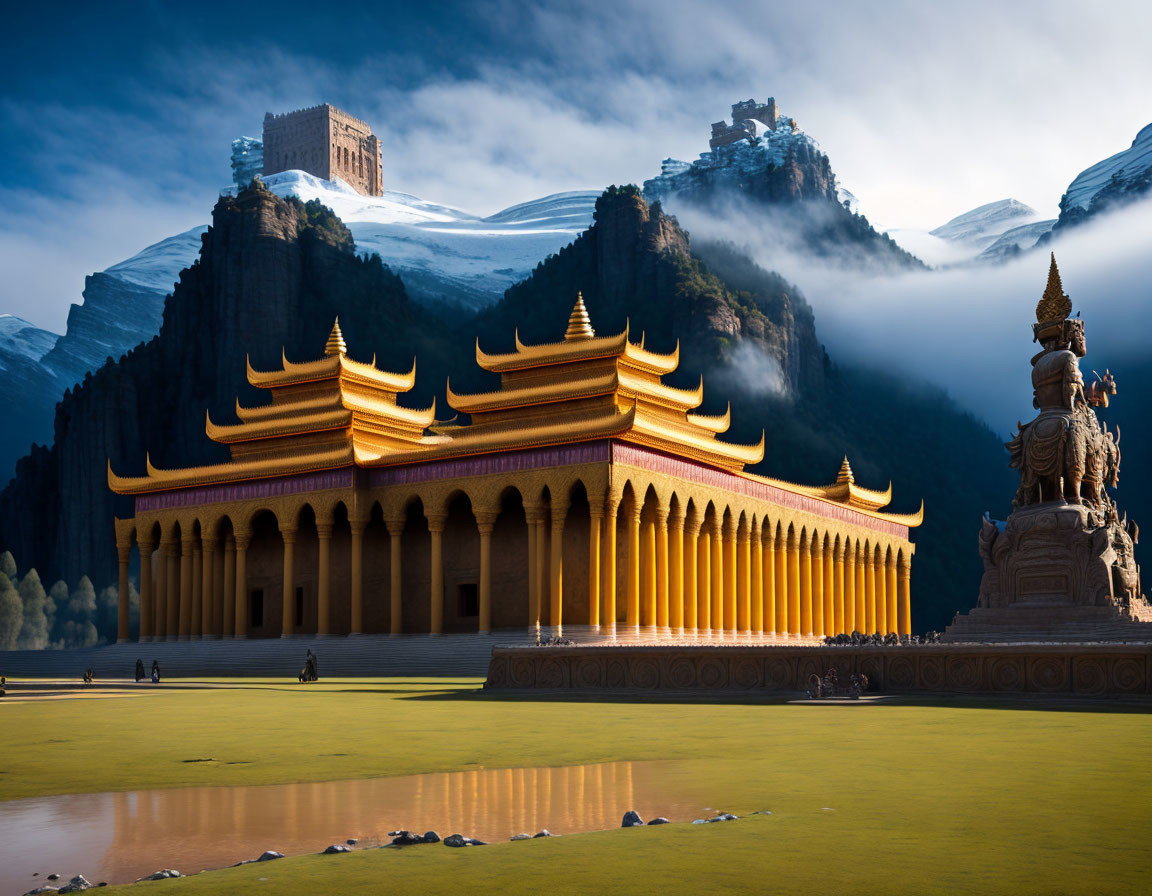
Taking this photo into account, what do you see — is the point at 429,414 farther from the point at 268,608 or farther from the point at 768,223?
the point at 768,223

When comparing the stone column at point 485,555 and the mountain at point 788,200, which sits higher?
the mountain at point 788,200

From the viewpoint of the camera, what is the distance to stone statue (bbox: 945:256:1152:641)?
3294 cm

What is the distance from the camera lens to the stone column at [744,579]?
66812 mm

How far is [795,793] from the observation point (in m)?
13.1

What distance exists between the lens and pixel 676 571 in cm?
6125

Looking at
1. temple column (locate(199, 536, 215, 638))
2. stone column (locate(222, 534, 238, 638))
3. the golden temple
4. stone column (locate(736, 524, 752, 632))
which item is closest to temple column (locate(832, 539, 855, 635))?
the golden temple

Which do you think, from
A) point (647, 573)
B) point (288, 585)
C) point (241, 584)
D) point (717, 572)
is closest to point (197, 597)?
point (241, 584)

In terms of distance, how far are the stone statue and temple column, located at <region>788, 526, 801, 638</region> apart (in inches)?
1421

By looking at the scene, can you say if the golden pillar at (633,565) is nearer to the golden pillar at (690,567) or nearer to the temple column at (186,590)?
the golden pillar at (690,567)

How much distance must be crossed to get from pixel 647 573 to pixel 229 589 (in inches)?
1005

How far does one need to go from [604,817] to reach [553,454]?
4709 centimetres

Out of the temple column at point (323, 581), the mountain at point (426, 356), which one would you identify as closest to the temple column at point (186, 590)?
the temple column at point (323, 581)

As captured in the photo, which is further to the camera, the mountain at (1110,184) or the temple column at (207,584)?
the mountain at (1110,184)

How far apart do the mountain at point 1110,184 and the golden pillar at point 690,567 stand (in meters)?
125
